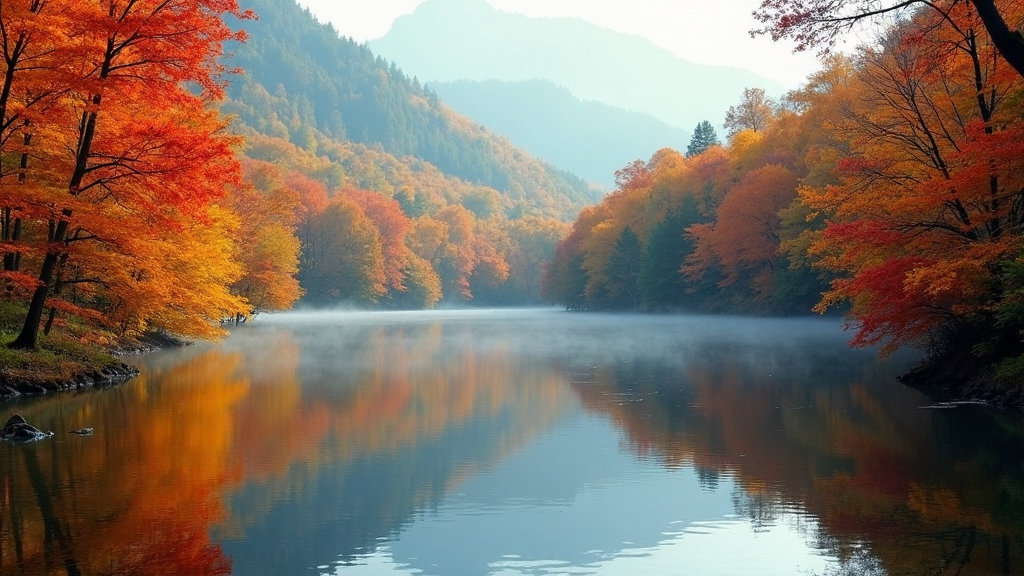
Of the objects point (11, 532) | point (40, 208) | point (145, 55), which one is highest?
point (145, 55)

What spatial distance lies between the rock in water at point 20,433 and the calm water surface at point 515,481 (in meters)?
0.64

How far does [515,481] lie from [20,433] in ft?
27.0

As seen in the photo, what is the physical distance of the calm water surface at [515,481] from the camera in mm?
9117

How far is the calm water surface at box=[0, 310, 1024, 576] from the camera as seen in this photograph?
9.12 m

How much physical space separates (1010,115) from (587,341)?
84.7 ft

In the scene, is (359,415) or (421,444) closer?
(421,444)

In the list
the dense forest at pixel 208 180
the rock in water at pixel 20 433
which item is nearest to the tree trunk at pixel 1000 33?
the dense forest at pixel 208 180

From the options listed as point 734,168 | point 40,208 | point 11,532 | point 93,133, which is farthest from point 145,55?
point 734,168

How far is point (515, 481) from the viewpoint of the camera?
1271 centimetres

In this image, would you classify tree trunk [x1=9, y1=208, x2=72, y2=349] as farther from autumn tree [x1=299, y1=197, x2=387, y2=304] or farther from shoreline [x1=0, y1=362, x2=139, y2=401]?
autumn tree [x1=299, y1=197, x2=387, y2=304]

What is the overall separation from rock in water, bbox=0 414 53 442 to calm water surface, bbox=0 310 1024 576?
2.09ft

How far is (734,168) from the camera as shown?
68.3 m

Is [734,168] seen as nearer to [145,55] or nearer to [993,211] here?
[993,211]

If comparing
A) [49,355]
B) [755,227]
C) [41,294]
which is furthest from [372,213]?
[41,294]
